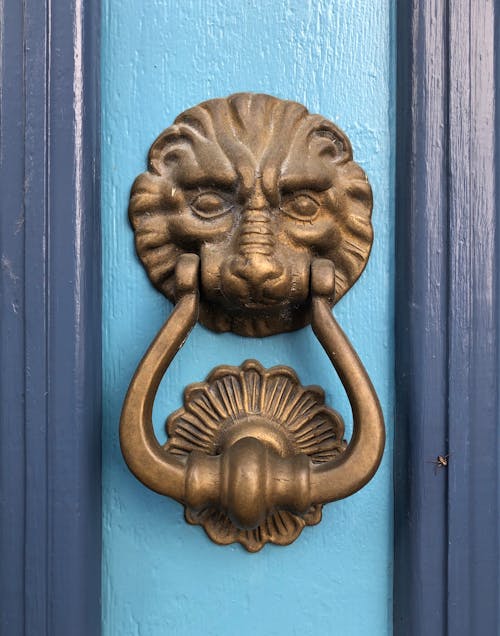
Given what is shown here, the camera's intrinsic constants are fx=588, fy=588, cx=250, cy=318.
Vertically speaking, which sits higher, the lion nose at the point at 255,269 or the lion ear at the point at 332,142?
the lion ear at the point at 332,142

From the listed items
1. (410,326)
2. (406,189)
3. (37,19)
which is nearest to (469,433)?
(410,326)

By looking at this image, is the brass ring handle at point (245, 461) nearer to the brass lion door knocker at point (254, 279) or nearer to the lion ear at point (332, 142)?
the brass lion door knocker at point (254, 279)

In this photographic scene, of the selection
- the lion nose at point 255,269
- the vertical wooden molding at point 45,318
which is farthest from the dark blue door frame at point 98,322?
the lion nose at point 255,269

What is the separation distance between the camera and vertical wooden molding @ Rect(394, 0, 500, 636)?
458 mm

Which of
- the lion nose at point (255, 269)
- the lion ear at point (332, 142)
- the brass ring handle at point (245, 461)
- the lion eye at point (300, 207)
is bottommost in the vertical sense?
the brass ring handle at point (245, 461)

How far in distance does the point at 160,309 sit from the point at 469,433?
27 centimetres

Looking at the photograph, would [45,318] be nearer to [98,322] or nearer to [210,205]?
[98,322]

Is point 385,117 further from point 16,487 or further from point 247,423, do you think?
point 16,487

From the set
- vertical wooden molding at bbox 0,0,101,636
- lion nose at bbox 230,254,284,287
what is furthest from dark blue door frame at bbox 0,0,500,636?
lion nose at bbox 230,254,284,287

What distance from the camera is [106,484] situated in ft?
1.57

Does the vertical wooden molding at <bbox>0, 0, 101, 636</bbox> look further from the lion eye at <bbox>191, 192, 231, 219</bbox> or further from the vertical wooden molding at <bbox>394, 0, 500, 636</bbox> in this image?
the vertical wooden molding at <bbox>394, 0, 500, 636</bbox>

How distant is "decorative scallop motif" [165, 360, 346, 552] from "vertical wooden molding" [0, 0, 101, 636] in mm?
81

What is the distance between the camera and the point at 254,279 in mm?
427

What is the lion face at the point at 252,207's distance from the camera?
1.46 ft
